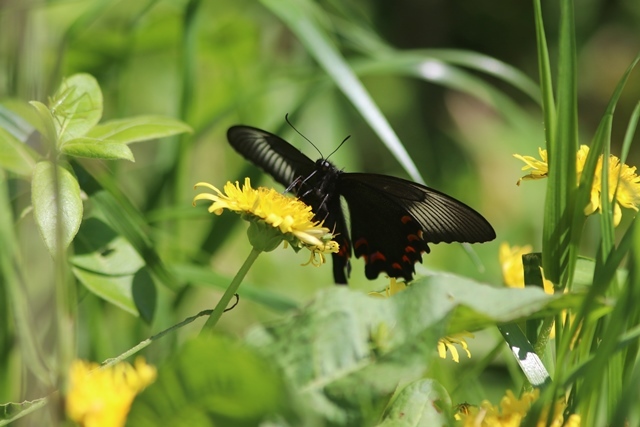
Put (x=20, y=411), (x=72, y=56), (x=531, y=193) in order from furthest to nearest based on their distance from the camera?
(x=531, y=193), (x=72, y=56), (x=20, y=411)

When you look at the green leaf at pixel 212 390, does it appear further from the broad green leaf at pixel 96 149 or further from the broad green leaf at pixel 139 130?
the broad green leaf at pixel 139 130

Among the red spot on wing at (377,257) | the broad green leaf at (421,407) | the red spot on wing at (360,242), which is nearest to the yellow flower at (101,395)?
the broad green leaf at (421,407)

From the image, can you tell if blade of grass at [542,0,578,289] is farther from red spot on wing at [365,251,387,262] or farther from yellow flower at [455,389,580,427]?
red spot on wing at [365,251,387,262]

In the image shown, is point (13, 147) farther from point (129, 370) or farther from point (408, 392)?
point (408, 392)

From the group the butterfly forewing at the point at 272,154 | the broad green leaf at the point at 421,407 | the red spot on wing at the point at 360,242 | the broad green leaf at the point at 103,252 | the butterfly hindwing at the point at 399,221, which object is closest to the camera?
the broad green leaf at the point at 421,407

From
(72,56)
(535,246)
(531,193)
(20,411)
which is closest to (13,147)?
(20,411)

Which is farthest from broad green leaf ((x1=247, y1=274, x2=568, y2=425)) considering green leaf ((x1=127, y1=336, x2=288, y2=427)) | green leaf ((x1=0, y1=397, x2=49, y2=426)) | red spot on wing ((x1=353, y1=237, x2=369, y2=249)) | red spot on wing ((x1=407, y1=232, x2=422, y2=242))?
red spot on wing ((x1=353, y1=237, x2=369, y2=249))

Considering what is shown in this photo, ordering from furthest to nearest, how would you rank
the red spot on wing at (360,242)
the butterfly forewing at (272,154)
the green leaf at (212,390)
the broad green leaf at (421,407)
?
the red spot on wing at (360,242)
the butterfly forewing at (272,154)
the broad green leaf at (421,407)
the green leaf at (212,390)
